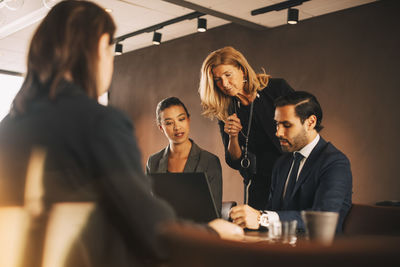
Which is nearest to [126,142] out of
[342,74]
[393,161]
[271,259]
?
[271,259]

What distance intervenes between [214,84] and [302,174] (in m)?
1.03

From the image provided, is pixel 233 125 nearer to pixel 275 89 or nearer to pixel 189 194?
pixel 275 89

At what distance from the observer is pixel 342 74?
4879mm

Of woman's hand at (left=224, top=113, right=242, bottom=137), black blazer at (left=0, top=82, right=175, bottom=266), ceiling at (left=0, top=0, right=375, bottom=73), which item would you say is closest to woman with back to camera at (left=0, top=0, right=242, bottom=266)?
black blazer at (left=0, top=82, right=175, bottom=266)

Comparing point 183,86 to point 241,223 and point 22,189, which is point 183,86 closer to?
point 241,223

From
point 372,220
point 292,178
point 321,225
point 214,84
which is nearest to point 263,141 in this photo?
point 214,84

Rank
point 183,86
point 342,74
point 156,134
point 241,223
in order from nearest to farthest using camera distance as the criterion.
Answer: point 241,223, point 342,74, point 183,86, point 156,134

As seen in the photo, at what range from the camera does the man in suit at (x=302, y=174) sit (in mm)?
1799

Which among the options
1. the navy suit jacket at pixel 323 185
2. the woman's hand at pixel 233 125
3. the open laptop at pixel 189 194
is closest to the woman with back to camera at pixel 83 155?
the open laptop at pixel 189 194

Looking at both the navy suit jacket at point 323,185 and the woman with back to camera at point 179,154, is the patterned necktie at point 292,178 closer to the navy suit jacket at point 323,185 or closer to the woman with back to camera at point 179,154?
the navy suit jacket at point 323,185

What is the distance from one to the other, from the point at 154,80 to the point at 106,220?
6405mm

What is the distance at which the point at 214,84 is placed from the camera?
2.83 m

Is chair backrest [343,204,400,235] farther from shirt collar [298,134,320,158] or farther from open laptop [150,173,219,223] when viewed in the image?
open laptop [150,173,219,223]

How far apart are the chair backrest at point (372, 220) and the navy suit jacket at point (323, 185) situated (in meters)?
0.04
